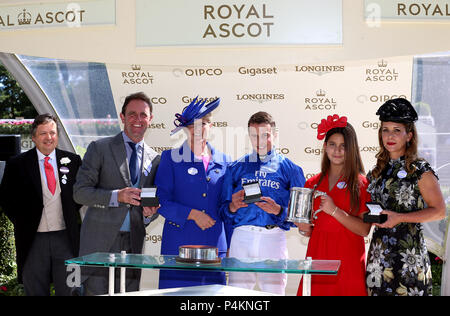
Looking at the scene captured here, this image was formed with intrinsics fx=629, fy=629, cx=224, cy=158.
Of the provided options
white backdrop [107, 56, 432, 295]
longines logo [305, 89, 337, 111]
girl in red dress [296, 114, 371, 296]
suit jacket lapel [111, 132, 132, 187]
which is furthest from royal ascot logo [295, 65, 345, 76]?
suit jacket lapel [111, 132, 132, 187]

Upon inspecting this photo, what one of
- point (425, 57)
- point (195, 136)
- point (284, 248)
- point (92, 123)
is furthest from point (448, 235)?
point (92, 123)

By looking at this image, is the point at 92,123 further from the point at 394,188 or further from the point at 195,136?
the point at 394,188

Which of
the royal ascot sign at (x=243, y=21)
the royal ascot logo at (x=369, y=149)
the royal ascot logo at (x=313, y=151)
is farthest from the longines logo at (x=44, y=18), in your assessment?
the royal ascot logo at (x=369, y=149)

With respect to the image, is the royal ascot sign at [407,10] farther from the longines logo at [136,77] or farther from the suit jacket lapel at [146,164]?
the longines logo at [136,77]

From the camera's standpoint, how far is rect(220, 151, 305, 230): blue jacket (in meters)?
4.04

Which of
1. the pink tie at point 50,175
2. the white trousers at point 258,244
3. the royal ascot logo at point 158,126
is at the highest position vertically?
the royal ascot logo at point 158,126

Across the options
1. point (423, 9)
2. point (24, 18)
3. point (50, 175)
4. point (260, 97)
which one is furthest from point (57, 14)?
point (423, 9)

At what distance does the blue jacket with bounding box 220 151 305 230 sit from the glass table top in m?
1.04

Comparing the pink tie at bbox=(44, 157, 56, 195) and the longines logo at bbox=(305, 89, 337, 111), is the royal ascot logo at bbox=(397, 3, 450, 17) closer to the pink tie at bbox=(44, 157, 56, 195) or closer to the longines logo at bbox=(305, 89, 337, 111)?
the longines logo at bbox=(305, 89, 337, 111)

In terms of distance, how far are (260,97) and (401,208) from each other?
7.21 ft

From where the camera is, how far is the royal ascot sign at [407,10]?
12.3 ft

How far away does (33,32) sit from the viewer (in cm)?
412

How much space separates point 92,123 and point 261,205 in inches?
108

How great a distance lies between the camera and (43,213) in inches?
182
